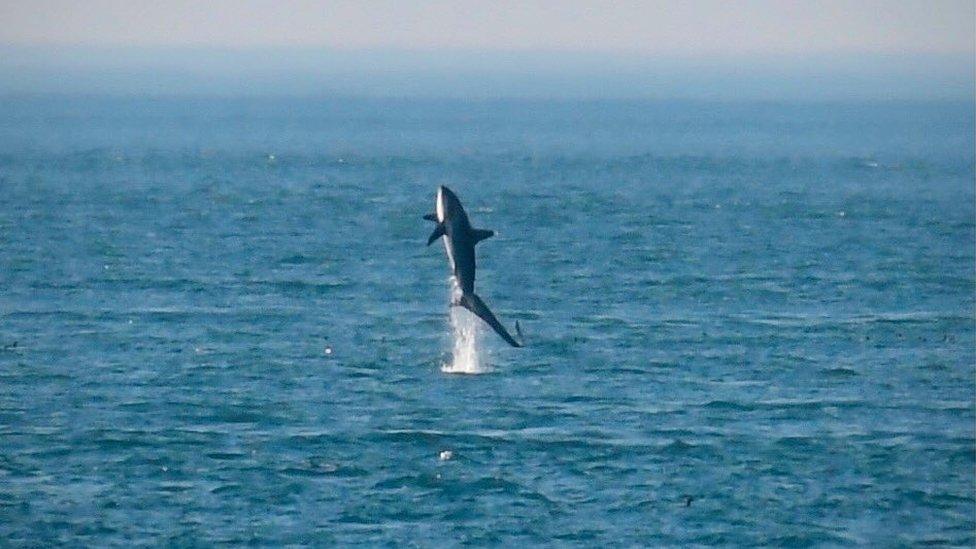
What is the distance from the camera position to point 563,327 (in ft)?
160

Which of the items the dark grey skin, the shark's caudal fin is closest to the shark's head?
the dark grey skin

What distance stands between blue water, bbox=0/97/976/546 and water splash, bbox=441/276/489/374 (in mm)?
409

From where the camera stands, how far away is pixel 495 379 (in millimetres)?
41625

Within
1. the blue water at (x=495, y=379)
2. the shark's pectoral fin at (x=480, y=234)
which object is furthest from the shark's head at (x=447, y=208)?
the blue water at (x=495, y=379)

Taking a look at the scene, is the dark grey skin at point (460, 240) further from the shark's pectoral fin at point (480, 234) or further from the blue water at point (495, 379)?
the blue water at point (495, 379)

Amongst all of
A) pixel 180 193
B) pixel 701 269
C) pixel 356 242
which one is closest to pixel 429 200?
Result: pixel 180 193

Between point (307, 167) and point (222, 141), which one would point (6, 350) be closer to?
point (307, 167)

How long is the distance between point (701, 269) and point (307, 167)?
209ft

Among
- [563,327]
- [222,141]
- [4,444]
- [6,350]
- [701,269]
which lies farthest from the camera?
[222,141]

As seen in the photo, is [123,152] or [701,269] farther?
[123,152]

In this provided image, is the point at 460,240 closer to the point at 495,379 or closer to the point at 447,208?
the point at 447,208

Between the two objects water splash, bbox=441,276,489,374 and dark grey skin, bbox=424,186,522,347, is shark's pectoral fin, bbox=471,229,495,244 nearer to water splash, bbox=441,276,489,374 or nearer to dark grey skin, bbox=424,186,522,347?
dark grey skin, bbox=424,186,522,347

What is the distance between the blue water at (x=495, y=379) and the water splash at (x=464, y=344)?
41 cm

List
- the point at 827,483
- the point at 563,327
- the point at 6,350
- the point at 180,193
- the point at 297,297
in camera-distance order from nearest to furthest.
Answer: the point at 827,483, the point at 6,350, the point at 563,327, the point at 297,297, the point at 180,193
